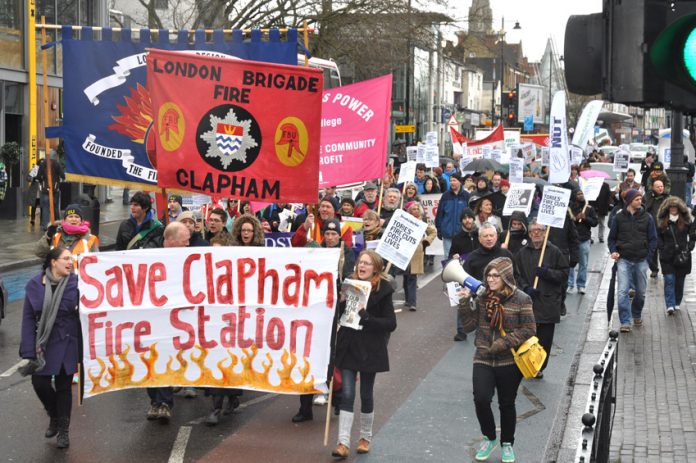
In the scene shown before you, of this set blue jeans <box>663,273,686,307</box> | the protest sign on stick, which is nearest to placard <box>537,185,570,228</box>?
blue jeans <box>663,273,686,307</box>

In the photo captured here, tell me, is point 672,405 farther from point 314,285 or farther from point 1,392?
point 1,392

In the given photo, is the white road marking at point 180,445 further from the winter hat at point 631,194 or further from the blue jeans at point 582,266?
A: the blue jeans at point 582,266

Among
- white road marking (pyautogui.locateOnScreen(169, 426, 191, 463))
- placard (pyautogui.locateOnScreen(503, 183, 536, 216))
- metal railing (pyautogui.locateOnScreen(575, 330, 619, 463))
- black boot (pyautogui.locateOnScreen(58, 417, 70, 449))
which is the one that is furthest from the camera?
placard (pyautogui.locateOnScreen(503, 183, 536, 216))

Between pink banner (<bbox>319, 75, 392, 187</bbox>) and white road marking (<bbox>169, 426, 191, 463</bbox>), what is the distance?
21.6 feet

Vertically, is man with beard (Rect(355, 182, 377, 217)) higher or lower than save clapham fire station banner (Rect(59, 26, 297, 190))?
lower

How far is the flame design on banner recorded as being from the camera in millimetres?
8102

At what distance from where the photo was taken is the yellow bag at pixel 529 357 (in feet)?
24.3

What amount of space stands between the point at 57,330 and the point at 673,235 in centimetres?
866

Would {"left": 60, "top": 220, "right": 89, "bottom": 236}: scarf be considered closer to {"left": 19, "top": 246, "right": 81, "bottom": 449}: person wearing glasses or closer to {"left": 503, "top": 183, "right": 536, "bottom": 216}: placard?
{"left": 19, "top": 246, "right": 81, "bottom": 449}: person wearing glasses

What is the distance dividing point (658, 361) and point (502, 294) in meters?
4.31

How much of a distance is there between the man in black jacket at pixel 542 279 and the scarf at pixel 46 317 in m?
4.51

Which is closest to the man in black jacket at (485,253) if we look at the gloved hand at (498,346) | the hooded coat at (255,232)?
the hooded coat at (255,232)

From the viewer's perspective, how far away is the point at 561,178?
48.2 ft

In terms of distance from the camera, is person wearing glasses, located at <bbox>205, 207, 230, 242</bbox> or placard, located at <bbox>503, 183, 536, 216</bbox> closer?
person wearing glasses, located at <bbox>205, 207, 230, 242</bbox>
